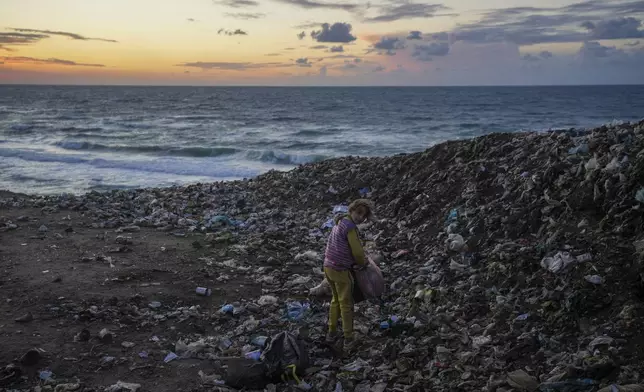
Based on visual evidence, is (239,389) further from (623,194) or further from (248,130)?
(248,130)

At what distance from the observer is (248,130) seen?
126ft

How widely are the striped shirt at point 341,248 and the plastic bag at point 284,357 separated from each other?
33.5 inches

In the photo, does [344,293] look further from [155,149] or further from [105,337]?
[155,149]

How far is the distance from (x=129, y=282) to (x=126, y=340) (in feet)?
5.81

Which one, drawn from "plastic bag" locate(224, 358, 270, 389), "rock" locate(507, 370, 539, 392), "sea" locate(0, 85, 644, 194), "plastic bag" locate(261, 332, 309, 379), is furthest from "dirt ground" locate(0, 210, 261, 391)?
"sea" locate(0, 85, 644, 194)

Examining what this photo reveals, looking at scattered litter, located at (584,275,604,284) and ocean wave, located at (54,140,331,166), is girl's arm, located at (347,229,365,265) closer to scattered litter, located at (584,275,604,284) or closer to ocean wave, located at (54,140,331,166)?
scattered litter, located at (584,275,604,284)

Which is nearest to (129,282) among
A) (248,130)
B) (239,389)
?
(239,389)

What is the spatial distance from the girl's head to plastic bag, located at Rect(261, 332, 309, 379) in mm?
1342

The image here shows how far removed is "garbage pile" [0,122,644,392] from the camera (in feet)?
15.2

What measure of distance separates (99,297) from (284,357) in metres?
3.07

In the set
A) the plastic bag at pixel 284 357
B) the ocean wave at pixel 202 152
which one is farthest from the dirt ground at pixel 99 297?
the ocean wave at pixel 202 152

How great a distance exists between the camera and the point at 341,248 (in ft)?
17.2

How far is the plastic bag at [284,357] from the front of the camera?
488 centimetres

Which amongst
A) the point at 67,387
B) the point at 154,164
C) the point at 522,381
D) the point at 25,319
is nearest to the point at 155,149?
the point at 154,164
